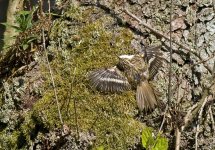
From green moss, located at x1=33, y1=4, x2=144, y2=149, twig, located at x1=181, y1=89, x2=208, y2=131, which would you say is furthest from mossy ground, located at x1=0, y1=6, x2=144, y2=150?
twig, located at x1=181, y1=89, x2=208, y2=131

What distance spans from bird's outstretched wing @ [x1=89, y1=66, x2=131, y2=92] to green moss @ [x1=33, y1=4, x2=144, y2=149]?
0.11 feet

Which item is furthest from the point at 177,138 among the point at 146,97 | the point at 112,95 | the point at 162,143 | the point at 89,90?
the point at 89,90

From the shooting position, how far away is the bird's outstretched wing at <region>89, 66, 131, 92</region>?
118 inches

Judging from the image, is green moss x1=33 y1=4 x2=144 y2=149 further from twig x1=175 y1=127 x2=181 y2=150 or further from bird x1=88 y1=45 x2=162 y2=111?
twig x1=175 y1=127 x2=181 y2=150

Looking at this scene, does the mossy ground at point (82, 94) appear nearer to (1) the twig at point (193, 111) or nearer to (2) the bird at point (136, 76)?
(2) the bird at point (136, 76)

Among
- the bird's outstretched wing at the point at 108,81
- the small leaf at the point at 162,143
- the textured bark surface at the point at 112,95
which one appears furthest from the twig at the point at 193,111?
the bird's outstretched wing at the point at 108,81

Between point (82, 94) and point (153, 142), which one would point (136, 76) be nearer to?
point (82, 94)

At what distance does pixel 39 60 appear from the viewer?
3.22 m

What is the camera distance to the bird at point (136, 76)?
9.82 ft

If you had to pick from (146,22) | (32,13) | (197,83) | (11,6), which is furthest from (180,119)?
(11,6)

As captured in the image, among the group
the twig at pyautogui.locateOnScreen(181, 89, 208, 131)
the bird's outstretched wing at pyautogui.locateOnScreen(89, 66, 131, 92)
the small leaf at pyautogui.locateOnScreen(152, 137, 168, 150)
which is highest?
the bird's outstretched wing at pyautogui.locateOnScreen(89, 66, 131, 92)

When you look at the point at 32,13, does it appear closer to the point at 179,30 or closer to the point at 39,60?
the point at 39,60

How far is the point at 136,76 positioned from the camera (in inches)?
120

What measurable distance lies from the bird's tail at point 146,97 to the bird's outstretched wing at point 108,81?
7cm
